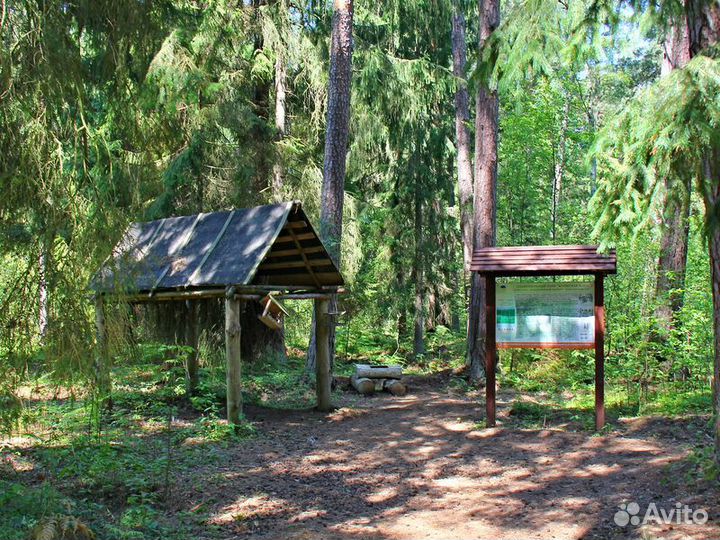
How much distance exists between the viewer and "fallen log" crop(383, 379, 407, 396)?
14.2 m

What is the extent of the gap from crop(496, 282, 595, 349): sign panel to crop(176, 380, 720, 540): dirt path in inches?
47.9

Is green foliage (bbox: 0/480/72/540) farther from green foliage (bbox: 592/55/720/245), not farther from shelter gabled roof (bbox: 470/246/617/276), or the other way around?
shelter gabled roof (bbox: 470/246/617/276)

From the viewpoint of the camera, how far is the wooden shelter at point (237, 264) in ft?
33.2

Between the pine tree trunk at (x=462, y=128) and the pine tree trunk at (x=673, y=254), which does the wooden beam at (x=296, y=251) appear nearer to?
the pine tree trunk at (x=673, y=254)

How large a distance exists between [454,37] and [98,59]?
48.6 feet

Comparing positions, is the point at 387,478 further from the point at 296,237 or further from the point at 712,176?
the point at 296,237

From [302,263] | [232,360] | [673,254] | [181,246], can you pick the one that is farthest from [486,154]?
[232,360]

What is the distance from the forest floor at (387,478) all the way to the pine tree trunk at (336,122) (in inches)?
177

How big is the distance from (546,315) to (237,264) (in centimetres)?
446

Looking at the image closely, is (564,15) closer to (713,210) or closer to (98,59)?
(713,210)

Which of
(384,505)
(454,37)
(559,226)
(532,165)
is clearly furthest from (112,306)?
(559,226)

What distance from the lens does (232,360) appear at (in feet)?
33.2

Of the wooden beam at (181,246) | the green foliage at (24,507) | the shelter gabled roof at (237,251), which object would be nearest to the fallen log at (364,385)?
the shelter gabled roof at (237,251)

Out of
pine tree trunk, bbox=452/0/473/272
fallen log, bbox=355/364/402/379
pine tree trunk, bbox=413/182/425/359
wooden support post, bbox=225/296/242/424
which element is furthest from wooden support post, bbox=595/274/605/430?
pine tree trunk, bbox=413/182/425/359
